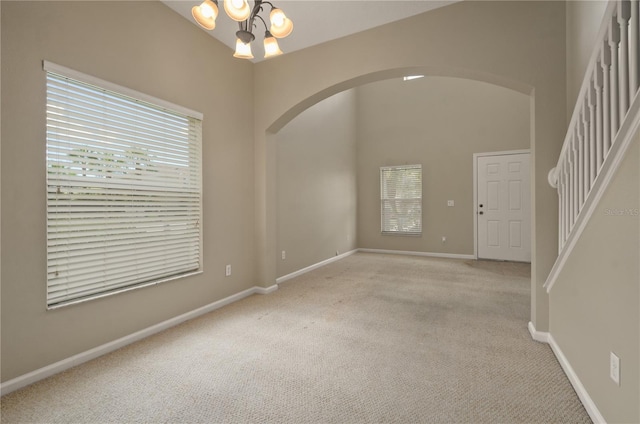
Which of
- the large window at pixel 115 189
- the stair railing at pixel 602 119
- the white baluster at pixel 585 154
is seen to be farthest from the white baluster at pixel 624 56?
the large window at pixel 115 189

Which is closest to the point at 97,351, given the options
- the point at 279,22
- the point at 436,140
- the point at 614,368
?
the point at 279,22

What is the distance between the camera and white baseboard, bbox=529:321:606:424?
1.46 metres

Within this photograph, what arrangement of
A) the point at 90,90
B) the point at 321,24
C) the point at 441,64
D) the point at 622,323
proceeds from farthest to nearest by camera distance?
the point at 321,24 → the point at 441,64 → the point at 90,90 → the point at 622,323

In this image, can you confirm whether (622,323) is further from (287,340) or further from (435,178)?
(435,178)

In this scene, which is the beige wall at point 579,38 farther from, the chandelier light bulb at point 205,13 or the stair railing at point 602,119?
the chandelier light bulb at point 205,13

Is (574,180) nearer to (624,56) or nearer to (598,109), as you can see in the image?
(598,109)

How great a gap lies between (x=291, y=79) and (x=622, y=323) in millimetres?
3329

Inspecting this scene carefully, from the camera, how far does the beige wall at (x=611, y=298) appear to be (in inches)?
45.4

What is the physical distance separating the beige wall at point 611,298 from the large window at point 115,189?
2939mm

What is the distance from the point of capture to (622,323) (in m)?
1.24

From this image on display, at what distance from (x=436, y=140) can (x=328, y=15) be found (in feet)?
13.4

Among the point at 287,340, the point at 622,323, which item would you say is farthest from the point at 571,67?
the point at 287,340

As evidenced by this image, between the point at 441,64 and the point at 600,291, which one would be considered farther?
the point at 441,64

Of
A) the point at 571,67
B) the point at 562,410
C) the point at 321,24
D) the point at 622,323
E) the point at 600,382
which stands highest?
the point at 321,24
